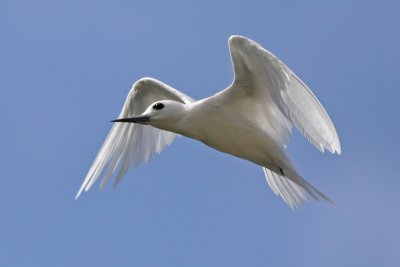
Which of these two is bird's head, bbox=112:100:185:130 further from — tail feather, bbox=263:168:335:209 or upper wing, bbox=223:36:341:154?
tail feather, bbox=263:168:335:209

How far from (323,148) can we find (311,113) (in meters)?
0.57

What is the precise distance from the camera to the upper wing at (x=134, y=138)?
1966 cm

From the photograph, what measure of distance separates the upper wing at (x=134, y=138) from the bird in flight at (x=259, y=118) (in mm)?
702

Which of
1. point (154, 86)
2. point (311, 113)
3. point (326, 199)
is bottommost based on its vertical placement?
point (326, 199)

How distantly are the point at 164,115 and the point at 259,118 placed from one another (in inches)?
65.0

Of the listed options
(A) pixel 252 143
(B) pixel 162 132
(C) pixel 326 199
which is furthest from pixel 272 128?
(B) pixel 162 132

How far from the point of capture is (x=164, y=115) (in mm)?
17562

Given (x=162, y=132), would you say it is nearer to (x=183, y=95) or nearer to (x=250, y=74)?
(x=183, y=95)

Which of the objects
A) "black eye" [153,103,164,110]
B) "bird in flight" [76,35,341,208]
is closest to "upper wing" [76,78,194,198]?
"bird in flight" [76,35,341,208]

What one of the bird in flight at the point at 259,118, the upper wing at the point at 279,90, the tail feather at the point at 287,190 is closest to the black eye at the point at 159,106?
the bird in flight at the point at 259,118

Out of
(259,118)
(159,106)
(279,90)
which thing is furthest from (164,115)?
(279,90)

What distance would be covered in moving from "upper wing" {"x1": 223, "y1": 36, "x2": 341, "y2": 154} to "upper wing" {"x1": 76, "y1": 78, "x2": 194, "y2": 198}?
2653 millimetres

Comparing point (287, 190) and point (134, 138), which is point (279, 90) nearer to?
point (287, 190)

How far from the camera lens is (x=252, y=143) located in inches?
669
